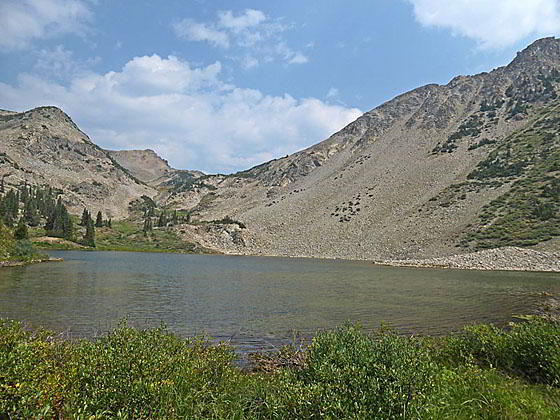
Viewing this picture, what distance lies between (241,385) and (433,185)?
389 ft

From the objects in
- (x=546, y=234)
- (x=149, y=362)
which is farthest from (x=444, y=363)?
(x=546, y=234)

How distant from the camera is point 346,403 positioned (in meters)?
6.06

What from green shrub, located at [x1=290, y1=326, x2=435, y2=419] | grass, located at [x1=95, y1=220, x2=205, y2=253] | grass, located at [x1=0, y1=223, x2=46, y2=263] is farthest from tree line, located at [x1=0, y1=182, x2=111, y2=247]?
green shrub, located at [x1=290, y1=326, x2=435, y2=419]

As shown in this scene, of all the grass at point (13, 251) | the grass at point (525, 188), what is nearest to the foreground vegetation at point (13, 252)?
the grass at point (13, 251)

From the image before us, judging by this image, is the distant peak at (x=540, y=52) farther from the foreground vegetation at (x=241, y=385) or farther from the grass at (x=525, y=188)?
the foreground vegetation at (x=241, y=385)

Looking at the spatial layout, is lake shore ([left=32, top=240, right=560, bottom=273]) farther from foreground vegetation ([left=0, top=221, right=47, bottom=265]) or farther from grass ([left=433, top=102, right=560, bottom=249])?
foreground vegetation ([left=0, top=221, right=47, bottom=265])

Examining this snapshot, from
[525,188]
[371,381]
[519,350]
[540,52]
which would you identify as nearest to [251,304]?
[519,350]

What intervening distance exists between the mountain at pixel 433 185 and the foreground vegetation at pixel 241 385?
71286 millimetres

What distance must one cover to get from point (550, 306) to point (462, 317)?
7.24 m

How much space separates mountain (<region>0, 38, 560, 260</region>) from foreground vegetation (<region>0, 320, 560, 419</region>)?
71286mm

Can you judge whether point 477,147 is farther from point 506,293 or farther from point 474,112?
point 506,293

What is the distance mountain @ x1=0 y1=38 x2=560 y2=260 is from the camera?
3314 inches

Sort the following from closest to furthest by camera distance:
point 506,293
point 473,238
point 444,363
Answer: point 444,363 → point 506,293 → point 473,238

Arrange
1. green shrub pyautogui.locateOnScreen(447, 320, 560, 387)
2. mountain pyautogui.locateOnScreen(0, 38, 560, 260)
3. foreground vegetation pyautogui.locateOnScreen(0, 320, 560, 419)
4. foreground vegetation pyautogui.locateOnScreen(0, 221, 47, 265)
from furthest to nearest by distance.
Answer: mountain pyautogui.locateOnScreen(0, 38, 560, 260)
foreground vegetation pyautogui.locateOnScreen(0, 221, 47, 265)
green shrub pyautogui.locateOnScreen(447, 320, 560, 387)
foreground vegetation pyautogui.locateOnScreen(0, 320, 560, 419)
